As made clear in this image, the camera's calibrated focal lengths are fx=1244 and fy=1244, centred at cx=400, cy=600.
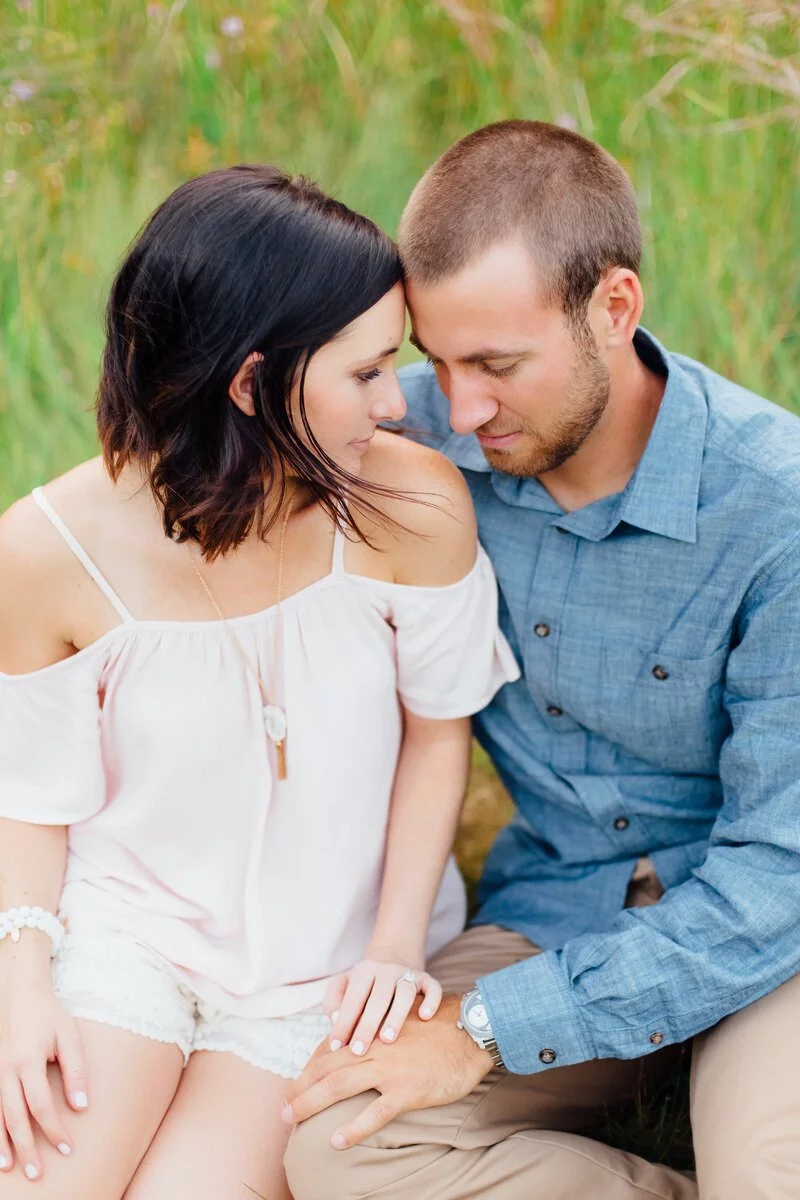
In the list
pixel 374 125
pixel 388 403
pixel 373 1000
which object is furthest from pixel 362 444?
pixel 374 125

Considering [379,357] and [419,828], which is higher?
[379,357]

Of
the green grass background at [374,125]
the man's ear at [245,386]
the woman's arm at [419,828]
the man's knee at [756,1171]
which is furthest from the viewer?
the green grass background at [374,125]

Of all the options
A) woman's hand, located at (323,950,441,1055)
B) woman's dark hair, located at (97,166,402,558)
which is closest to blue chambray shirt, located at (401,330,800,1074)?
woman's hand, located at (323,950,441,1055)

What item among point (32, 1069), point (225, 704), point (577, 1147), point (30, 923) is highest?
point (225, 704)

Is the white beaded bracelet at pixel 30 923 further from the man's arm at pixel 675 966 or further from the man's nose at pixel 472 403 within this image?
the man's nose at pixel 472 403

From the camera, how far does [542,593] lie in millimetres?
2248

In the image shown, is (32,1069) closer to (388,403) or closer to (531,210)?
(388,403)

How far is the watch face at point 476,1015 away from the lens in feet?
6.59

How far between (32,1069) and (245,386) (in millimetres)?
1108

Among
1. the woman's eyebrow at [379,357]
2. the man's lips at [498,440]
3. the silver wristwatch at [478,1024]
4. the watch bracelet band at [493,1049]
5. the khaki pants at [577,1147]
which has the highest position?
the woman's eyebrow at [379,357]

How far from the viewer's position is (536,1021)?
198 centimetres

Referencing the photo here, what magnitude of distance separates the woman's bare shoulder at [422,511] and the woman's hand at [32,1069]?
0.93 meters

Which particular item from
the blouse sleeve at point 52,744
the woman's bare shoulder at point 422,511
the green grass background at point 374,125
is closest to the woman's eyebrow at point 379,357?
the woman's bare shoulder at point 422,511

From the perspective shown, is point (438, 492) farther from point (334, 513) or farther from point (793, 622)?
point (793, 622)
